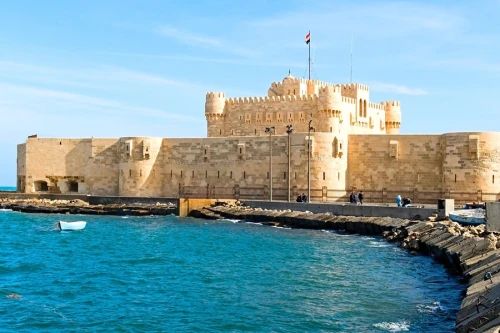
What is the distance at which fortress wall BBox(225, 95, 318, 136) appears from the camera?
42.8 meters

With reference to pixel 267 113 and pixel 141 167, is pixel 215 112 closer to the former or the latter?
pixel 267 113

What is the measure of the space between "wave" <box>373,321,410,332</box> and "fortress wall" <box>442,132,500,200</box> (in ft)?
72.2

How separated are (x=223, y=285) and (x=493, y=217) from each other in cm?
892

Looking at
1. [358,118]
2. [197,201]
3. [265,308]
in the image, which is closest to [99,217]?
[197,201]

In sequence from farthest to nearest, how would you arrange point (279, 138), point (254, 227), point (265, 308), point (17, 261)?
1. point (279, 138)
2. point (254, 227)
3. point (17, 261)
4. point (265, 308)

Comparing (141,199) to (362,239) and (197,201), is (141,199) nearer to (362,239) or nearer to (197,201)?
(197,201)

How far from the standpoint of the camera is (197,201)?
126 feet

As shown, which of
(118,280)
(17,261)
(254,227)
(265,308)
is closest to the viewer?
(265,308)

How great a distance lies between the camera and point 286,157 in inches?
1487

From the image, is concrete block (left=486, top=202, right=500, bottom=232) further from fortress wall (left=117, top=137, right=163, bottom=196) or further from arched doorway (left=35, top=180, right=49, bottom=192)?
arched doorway (left=35, top=180, right=49, bottom=192)

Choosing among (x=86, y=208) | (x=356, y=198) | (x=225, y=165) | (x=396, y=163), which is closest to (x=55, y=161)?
(x=86, y=208)

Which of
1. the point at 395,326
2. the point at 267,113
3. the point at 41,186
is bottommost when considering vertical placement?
the point at 395,326

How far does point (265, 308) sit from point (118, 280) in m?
5.62

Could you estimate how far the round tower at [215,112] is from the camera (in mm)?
46344
